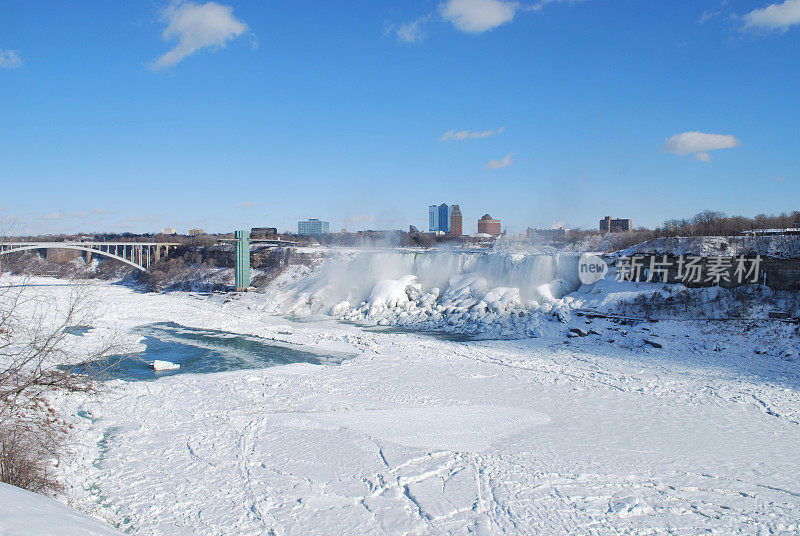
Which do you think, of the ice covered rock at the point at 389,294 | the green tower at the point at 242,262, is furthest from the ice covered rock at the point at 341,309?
the green tower at the point at 242,262

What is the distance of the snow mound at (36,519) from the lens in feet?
11.6

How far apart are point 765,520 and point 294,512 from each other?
648 cm

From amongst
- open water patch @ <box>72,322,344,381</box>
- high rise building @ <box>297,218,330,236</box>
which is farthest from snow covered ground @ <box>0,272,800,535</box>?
high rise building @ <box>297,218,330,236</box>

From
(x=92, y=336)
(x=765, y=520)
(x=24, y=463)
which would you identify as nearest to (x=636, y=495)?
(x=765, y=520)

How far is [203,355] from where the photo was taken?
16703mm

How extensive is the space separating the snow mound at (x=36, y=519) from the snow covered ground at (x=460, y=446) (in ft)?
7.48

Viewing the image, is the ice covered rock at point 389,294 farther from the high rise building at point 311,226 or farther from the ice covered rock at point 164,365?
the high rise building at point 311,226

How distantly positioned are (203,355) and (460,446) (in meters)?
11.1

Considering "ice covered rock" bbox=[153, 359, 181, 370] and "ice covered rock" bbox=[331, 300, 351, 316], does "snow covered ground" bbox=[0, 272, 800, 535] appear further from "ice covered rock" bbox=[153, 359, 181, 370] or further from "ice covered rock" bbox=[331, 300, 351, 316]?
"ice covered rock" bbox=[331, 300, 351, 316]

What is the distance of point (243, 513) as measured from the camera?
22.0ft

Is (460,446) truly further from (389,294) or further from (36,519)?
(389,294)

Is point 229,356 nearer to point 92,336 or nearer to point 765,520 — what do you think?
point 92,336

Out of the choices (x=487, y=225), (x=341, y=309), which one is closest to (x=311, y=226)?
(x=487, y=225)

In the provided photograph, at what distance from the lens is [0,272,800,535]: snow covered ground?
668 cm
